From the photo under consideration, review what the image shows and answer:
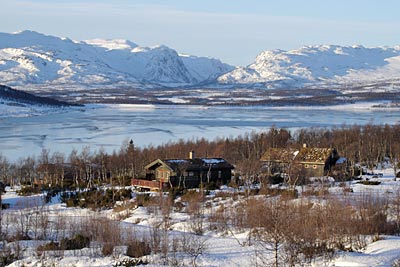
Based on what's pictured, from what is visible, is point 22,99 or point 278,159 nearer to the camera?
point 278,159

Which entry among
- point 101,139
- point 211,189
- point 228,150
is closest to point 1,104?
point 101,139

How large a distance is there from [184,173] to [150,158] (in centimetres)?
996

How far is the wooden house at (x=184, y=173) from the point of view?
89.7ft

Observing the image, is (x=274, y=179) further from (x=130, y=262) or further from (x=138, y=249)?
(x=130, y=262)

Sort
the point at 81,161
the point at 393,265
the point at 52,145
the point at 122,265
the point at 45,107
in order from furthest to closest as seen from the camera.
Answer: the point at 45,107 → the point at 52,145 → the point at 81,161 → the point at 122,265 → the point at 393,265

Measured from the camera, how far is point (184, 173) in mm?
27438

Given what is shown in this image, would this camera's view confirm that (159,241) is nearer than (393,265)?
No

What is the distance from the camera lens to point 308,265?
10.3 m

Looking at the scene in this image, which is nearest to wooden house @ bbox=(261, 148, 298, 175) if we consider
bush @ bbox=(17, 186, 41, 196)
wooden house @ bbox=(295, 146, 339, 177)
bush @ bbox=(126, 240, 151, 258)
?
wooden house @ bbox=(295, 146, 339, 177)

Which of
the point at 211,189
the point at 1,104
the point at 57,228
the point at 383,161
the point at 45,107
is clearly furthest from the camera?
the point at 45,107

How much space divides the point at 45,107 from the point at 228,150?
232ft

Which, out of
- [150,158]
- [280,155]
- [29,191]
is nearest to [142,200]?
[29,191]

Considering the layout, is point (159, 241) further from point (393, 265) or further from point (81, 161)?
point (81, 161)

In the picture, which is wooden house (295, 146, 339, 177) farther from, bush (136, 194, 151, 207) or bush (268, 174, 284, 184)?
bush (136, 194, 151, 207)
